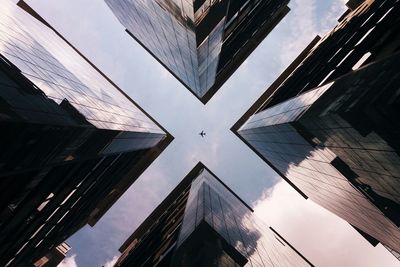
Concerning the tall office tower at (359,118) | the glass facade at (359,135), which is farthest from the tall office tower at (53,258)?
the glass facade at (359,135)

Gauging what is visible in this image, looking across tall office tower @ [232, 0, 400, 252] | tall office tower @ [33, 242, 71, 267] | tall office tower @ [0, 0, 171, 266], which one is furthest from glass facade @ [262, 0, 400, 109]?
tall office tower @ [33, 242, 71, 267]

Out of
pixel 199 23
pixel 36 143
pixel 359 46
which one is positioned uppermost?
pixel 359 46

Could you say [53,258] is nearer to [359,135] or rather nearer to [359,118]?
[359,135]

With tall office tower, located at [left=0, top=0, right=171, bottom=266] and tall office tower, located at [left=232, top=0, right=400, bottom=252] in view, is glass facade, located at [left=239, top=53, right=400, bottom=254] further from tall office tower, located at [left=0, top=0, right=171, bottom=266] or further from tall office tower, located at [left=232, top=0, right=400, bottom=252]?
tall office tower, located at [left=0, top=0, right=171, bottom=266]

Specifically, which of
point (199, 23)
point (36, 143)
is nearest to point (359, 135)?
point (36, 143)

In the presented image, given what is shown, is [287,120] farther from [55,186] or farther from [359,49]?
[55,186]

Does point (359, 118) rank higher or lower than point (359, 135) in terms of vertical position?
higher

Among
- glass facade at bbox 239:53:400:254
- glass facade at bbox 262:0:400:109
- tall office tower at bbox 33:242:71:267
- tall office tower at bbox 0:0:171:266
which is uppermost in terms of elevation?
glass facade at bbox 262:0:400:109

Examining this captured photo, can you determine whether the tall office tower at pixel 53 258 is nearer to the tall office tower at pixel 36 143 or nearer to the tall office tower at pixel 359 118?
the tall office tower at pixel 36 143

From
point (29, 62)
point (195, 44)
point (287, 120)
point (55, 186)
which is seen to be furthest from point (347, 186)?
point (29, 62)

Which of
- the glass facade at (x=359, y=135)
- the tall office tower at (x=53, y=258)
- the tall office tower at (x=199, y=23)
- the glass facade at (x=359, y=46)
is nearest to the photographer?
the glass facade at (x=359, y=135)

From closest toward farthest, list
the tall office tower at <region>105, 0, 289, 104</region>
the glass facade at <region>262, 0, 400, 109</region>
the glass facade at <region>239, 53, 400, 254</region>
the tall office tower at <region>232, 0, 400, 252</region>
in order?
the glass facade at <region>239, 53, 400, 254</region>
the tall office tower at <region>232, 0, 400, 252</region>
the glass facade at <region>262, 0, 400, 109</region>
the tall office tower at <region>105, 0, 289, 104</region>
